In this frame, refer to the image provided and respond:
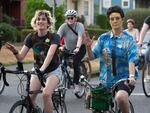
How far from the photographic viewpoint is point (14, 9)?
140 feet

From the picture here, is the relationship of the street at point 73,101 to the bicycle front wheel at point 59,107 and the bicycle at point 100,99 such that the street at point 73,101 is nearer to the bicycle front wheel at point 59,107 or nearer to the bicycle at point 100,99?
the bicycle front wheel at point 59,107

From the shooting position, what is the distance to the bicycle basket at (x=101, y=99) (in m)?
6.45

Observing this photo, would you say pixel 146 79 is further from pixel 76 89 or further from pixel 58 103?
pixel 58 103

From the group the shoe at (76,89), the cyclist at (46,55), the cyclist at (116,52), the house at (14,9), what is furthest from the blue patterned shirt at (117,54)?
the house at (14,9)

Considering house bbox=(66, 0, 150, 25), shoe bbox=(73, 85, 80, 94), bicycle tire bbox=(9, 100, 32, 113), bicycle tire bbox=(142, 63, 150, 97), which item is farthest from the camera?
house bbox=(66, 0, 150, 25)

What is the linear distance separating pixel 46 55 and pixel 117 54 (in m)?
1.26

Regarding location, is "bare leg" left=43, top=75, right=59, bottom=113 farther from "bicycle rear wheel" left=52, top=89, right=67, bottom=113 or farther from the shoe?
the shoe

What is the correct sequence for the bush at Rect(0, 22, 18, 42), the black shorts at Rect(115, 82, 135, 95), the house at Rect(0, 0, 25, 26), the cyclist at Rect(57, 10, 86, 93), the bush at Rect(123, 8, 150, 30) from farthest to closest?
the house at Rect(0, 0, 25, 26) < the bush at Rect(123, 8, 150, 30) < the bush at Rect(0, 22, 18, 42) < the cyclist at Rect(57, 10, 86, 93) < the black shorts at Rect(115, 82, 135, 95)

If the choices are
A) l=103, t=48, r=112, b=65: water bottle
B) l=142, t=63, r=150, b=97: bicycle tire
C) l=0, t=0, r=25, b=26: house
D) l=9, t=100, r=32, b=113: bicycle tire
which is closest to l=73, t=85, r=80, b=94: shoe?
l=142, t=63, r=150, b=97: bicycle tire

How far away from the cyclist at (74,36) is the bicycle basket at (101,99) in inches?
202

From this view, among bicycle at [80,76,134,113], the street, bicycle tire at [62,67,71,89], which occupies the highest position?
bicycle at [80,76,134,113]

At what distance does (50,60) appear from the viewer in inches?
292

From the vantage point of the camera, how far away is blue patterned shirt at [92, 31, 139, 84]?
6711 millimetres

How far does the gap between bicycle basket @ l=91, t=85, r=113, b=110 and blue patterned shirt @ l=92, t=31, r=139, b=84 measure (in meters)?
0.35
